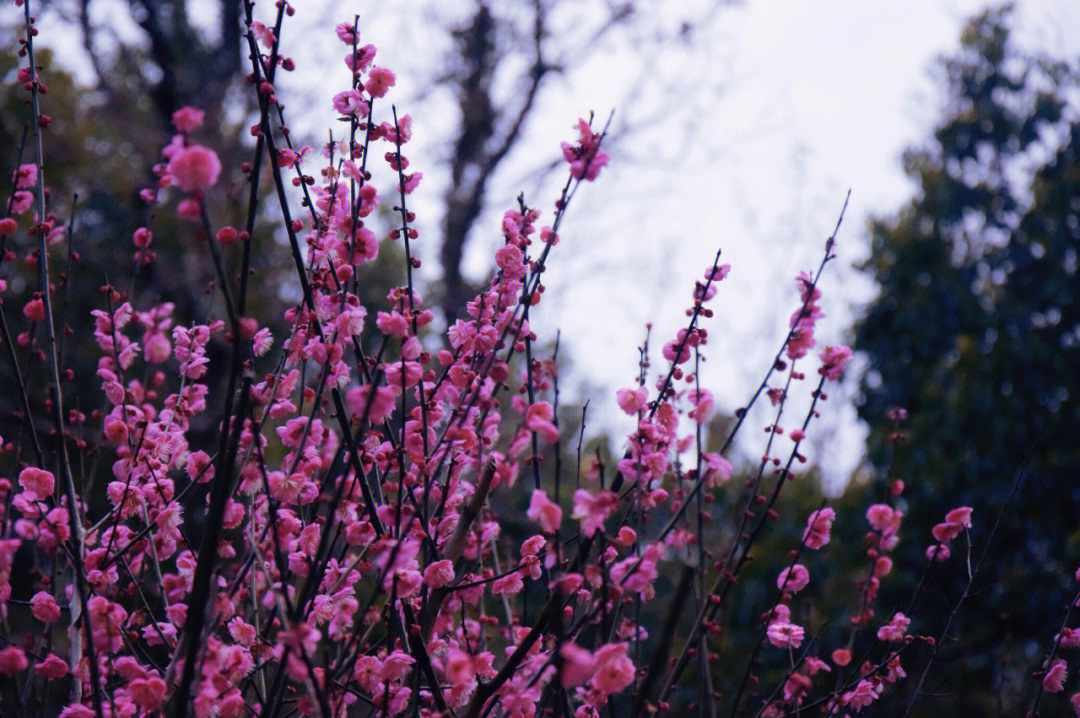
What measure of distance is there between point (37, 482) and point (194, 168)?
1.00 m

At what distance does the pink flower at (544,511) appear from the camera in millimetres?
1521

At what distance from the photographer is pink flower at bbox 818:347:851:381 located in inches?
80.5

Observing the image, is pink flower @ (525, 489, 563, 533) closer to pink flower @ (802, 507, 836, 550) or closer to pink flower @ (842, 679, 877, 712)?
Result: pink flower @ (802, 507, 836, 550)

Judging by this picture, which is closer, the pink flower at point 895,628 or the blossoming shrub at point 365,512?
the blossoming shrub at point 365,512

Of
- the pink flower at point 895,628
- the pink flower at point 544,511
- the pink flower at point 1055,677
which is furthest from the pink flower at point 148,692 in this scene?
the pink flower at point 1055,677

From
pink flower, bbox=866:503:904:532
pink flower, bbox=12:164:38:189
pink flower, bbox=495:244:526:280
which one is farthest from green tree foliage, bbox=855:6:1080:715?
pink flower, bbox=12:164:38:189

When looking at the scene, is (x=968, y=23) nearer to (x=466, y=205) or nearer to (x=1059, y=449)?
(x=1059, y=449)

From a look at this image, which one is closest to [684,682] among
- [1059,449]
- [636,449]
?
[1059,449]

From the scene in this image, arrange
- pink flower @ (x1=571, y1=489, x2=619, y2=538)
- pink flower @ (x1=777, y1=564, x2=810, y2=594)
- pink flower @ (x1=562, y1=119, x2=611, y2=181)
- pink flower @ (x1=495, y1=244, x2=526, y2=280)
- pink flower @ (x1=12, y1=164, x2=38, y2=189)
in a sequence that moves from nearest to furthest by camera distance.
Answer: pink flower @ (x1=571, y1=489, x2=619, y2=538)
pink flower @ (x1=562, y1=119, x2=611, y2=181)
pink flower @ (x1=495, y1=244, x2=526, y2=280)
pink flower @ (x1=777, y1=564, x2=810, y2=594)
pink flower @ (x1=12, y1=164, x2=38, y2=189)

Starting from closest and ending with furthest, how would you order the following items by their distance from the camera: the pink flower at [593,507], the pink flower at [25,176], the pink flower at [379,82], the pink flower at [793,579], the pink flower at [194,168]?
1. the pink flower at [194,168]
2. the pink flower at [593,507]
3. the pink flower at [379,82]
4. the pink flower at [793,579]
5. the pink flower at [25,176]

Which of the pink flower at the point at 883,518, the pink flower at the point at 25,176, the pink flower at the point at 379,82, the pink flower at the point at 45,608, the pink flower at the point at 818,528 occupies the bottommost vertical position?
the pink flower at the point at 45,608

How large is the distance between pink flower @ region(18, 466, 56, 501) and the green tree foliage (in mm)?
4139

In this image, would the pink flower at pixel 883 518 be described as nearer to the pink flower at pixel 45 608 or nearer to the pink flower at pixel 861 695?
the pink flower at pixel 861 695

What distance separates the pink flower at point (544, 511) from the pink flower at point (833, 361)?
871mm
